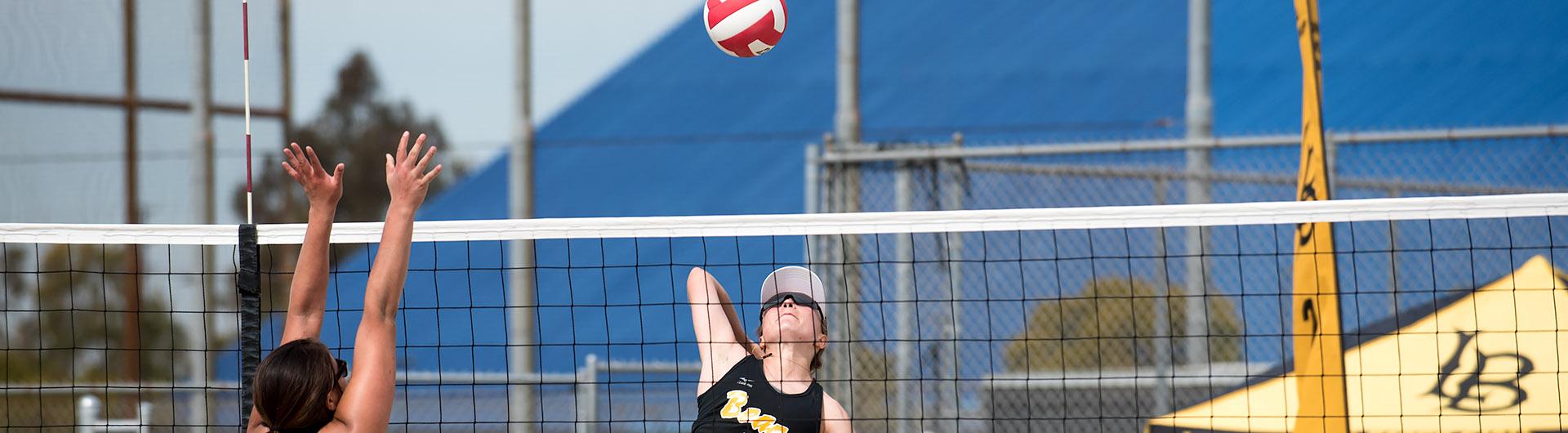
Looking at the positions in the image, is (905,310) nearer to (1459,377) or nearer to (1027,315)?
(1027,315)

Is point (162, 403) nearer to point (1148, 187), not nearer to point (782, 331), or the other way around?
point (1148, 187)

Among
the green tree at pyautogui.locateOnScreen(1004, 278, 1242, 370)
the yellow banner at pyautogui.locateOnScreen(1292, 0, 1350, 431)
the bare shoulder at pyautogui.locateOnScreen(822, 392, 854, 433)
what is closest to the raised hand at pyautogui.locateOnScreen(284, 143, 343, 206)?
the bare shoulder at pyautogui.locateOnScreen(822, 392, 854, 433)

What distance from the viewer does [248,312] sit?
4.46 m

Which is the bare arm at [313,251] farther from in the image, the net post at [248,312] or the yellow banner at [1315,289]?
the yellow banner at [1315,289]

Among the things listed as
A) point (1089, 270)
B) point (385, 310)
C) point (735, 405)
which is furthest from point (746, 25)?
point (1089, 270)

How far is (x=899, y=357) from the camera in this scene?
732cm

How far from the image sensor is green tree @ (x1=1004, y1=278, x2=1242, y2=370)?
8.23 metres

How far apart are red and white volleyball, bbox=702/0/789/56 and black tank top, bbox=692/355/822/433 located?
5.27 ft

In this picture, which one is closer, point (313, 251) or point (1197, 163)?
point (313, 251)

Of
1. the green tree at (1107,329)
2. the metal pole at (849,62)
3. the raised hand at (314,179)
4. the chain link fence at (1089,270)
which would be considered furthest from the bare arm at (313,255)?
the metal pole at (849,62)

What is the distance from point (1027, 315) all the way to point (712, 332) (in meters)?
4.16

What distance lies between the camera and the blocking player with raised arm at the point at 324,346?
122 inches

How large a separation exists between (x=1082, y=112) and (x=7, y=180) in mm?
10372

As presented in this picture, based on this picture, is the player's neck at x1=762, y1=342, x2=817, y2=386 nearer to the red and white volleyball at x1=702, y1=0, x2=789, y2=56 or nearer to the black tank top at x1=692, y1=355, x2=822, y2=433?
the black tank top at x1=692, y1=355, x2=822, y2=433
